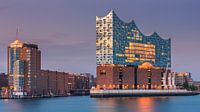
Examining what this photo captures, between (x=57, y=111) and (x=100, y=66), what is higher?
(x=100, y=66)

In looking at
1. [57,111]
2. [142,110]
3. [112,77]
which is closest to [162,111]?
[142,110]

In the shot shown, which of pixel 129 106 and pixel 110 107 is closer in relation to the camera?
pixel 110 107

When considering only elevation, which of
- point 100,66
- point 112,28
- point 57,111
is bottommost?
point 57,111

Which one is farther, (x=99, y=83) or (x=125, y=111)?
(x=99, y=83)

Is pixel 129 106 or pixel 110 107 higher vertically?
pixel 129 106

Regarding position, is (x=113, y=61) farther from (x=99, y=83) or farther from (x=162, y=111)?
(x=162, y=111)

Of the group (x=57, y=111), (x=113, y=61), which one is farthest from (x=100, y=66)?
(x=57, y=111)

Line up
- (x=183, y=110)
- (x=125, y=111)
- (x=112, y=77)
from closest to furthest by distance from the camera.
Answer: (x=125, y=111) < (x=183, y=110) < (x=112, y=77)

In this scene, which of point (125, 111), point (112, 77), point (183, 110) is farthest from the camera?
point (112, 77)

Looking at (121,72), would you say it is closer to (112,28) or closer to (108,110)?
(112,28)

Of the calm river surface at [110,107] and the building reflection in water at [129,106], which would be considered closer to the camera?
the building reflection in water at [129,106]

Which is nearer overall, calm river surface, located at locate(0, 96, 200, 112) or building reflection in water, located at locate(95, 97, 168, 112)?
building reflection in water, located at locate(95, 97, 168, 112)

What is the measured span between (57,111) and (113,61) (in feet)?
272

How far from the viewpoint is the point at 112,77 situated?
19425 centimetres
